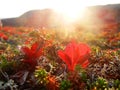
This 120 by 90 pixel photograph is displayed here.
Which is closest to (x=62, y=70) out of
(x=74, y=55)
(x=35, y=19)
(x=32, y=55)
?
(x=74, y=55)

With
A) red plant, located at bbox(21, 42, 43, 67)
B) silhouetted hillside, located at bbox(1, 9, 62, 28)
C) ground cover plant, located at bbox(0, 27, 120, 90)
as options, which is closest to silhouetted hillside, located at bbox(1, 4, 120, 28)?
silhouetted hillside, located at bbox(1, 9, 62, 28)

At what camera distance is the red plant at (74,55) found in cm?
462

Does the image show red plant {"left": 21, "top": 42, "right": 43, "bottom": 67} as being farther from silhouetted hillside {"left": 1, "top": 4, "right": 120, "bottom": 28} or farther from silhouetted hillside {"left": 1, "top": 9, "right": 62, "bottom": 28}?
silhouetted hillside {"left": 1, "top": 9, "right": 62, "bottom": 28}

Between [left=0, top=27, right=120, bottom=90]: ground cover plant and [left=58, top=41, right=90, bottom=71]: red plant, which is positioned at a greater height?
[left=58, top=41, right=90, bottom=71]: red plant

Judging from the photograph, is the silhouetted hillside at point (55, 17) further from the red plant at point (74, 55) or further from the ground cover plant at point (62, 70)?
the red plant at point (74, 55)

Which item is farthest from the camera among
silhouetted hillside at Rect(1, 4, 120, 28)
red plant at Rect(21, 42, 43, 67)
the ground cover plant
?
silhouetted hillside at Rect(1, 4, 120, 28)

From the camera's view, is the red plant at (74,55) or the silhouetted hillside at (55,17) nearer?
the red plant at (74,55)

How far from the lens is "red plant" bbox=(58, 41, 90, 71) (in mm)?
4617

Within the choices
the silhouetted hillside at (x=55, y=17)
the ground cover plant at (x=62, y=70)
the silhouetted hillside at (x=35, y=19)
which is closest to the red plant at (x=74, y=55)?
the ground cover plant at (x=62, y=70)

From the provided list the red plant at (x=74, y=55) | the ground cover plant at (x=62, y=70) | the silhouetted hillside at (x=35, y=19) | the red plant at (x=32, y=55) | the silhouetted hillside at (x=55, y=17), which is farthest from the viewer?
the silhouetted hillside at (x=35, y=19)

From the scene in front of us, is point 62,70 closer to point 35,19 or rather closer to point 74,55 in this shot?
point 74,55

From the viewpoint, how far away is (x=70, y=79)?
14.2 feet

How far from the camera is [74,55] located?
4.65 metres

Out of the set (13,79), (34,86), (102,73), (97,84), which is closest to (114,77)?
(102,73)
